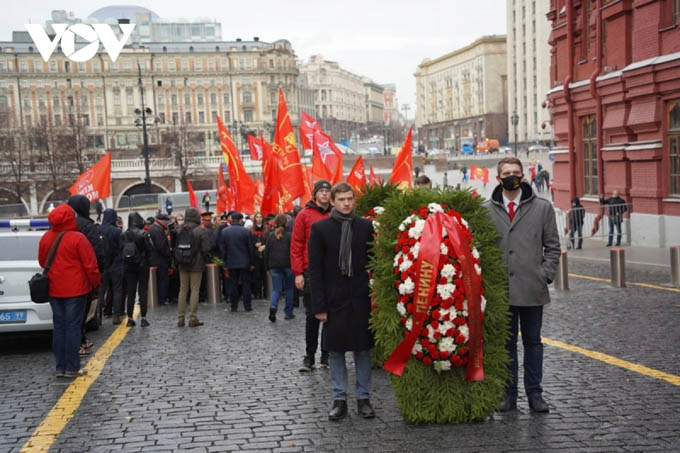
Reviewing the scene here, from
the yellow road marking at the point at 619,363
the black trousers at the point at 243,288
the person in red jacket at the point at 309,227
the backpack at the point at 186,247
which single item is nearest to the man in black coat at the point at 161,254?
the black trousers at the point at 243,288

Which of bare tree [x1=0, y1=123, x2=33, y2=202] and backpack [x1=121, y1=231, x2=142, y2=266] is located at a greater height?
bare tree [x1=0, y1=123, x2=33, y2=202]

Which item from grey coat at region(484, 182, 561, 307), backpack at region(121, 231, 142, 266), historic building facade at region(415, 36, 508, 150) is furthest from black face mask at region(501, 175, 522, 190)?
historic building facade at region(415, 36, 508, 150)

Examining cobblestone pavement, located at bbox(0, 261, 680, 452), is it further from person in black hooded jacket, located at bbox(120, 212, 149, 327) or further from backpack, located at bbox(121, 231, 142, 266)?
backpack, located at bbox(121, 231, 142, 266)

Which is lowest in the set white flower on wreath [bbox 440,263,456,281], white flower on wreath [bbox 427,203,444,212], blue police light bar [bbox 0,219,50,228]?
white flower on wreath [bbox 440,263,456,281]

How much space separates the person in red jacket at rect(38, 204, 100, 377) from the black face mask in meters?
4.46

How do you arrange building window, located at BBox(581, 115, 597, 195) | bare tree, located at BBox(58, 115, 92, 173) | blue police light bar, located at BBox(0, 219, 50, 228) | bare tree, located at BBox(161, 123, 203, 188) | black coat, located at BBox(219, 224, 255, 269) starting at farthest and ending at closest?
bare tree, located at BBox(161, 123, 203, 188)
bare tree, located at BBox(58, 115, 92, 173)
building window, located at BBox(581, 115, 597, 195)
black coat, located at BBox(219, 224, 255, 269)
blue police light bar, located at BBox(0, 219, 50, 228)

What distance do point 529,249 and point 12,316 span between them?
6.52 metres

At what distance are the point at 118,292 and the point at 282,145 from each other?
5.57 meters

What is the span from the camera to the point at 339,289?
21.8ft

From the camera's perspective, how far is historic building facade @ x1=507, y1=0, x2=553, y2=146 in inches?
4003

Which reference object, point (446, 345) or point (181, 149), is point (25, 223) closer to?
point (446, 345)

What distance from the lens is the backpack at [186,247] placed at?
41.0 feet

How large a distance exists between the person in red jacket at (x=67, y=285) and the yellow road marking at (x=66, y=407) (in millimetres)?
292

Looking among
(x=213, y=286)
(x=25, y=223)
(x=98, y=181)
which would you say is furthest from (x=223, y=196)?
(x=25, y=223)
